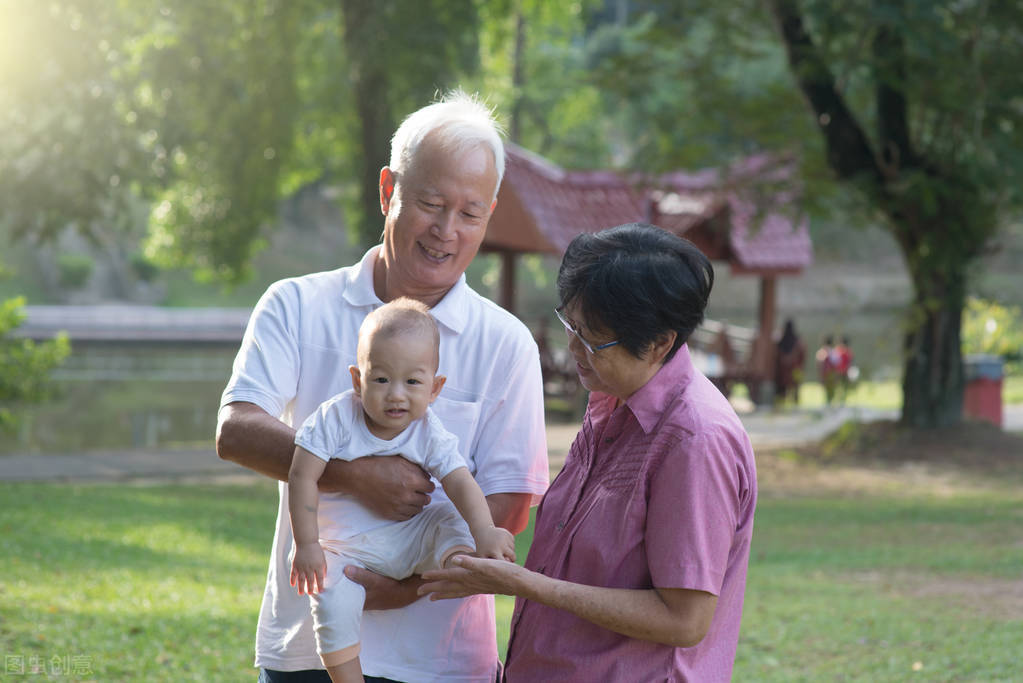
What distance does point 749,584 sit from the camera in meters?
7.98

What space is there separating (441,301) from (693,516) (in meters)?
0.86

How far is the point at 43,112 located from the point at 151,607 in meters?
7.97

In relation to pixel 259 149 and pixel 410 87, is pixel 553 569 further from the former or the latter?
pixel 259 149

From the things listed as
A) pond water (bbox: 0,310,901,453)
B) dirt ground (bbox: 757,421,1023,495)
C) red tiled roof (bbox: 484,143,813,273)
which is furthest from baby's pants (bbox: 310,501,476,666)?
red tiled roof (bbox: 484,143,813,273)

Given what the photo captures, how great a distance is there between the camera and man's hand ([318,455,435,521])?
7.78 ft

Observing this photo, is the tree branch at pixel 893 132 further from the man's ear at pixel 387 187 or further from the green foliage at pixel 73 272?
the green foliage at pixel 73 272

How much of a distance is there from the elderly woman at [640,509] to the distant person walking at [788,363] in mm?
18388

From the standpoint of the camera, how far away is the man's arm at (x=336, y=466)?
238 cm

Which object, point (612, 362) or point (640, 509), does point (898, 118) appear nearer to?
point (612, 362)

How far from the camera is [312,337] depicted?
255 cm

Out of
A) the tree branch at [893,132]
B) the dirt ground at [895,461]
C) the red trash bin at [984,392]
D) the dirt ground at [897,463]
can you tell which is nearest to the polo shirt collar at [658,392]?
the dirt ground at [897,463]

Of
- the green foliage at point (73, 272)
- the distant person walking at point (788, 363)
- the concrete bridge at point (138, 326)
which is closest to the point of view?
the distant person walking at point (788, 363)

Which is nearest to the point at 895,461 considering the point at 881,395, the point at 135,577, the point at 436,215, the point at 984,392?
the point at 984,392

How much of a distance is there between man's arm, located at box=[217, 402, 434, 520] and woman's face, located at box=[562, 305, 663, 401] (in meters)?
0.48
